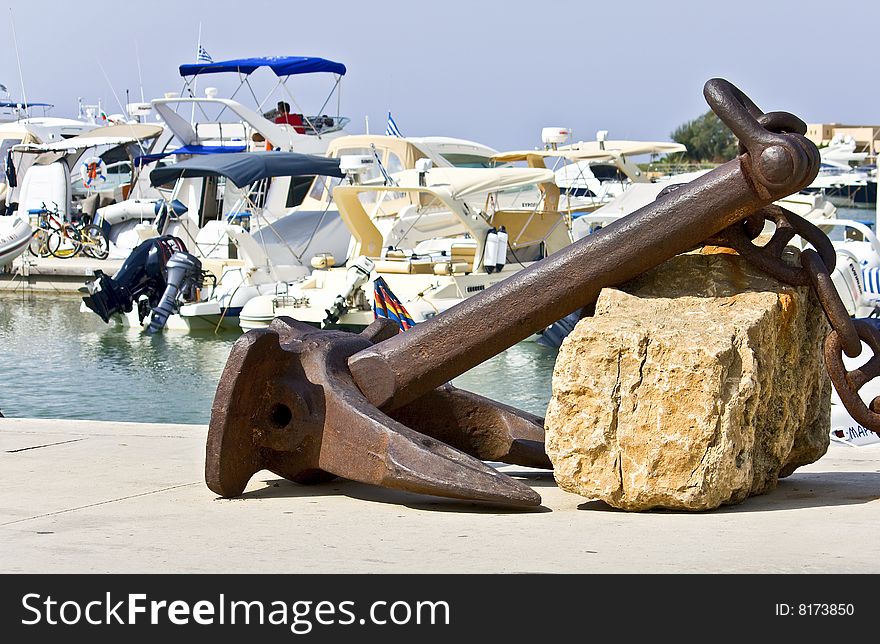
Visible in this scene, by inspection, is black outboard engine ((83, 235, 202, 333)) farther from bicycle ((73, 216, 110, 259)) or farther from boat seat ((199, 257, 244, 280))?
bicycle ((73, 216, 110, 259))

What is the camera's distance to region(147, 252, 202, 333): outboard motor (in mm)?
20844

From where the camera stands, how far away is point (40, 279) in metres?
27.7

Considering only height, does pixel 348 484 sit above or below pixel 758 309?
below

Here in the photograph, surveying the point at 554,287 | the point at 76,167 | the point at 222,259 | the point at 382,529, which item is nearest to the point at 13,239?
the point at 222,259

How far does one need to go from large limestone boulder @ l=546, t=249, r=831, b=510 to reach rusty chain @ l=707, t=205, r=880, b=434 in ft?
0.25

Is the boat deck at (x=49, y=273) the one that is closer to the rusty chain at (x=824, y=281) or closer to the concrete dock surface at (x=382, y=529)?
the concrete dock surface at (x=382, y=529)

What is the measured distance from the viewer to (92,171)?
35.3 meters

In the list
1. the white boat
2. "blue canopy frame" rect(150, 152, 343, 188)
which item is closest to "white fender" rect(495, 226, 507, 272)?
"blue canopy frame" rect(150, 152, 343, 188)

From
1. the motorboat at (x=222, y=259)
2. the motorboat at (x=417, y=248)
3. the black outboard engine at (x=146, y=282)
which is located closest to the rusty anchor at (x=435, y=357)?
the motorboat at (x=417, y=248)

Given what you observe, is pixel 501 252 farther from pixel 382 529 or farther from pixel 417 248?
pixel 382 529

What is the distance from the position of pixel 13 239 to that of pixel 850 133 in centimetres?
6095

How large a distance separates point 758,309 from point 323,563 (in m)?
1.74
